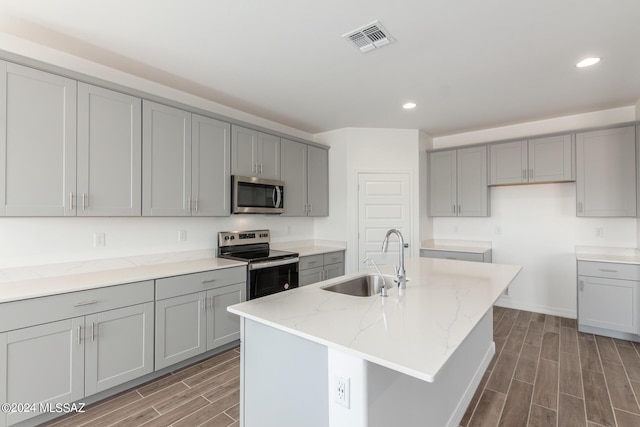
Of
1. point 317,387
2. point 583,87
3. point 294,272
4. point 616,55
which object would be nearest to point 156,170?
point 294,272

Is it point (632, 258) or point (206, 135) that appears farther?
point (632, 258)

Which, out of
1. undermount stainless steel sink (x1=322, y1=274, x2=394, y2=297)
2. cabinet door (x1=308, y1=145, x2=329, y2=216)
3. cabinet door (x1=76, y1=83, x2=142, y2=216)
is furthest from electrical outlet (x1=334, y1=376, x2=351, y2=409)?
cabinet door (x1=308, y1=145, x2=329, y2=216)

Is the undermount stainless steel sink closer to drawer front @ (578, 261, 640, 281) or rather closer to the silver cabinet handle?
the silver cabinet handle

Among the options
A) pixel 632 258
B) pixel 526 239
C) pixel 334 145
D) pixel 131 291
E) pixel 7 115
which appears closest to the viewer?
pixel 7 115

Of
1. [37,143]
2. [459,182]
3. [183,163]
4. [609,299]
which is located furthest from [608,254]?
[37,143]

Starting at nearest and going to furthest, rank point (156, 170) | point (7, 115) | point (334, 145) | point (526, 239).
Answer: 1. point (7, 115)
2. point (156, 170)
3. point (526, 239)
4. point (334, 145)

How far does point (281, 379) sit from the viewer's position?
1484mm

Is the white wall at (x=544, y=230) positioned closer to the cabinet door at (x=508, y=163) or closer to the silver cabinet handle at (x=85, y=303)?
the cabinet door at (x=508, y=163)

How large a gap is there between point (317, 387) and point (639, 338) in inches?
152

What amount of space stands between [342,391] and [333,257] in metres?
3.10

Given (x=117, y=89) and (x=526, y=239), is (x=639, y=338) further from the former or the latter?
(x=117, y=89)

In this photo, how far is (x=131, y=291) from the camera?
2314mm

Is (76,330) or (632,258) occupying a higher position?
(632,258)

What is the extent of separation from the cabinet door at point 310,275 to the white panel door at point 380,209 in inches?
28.6
